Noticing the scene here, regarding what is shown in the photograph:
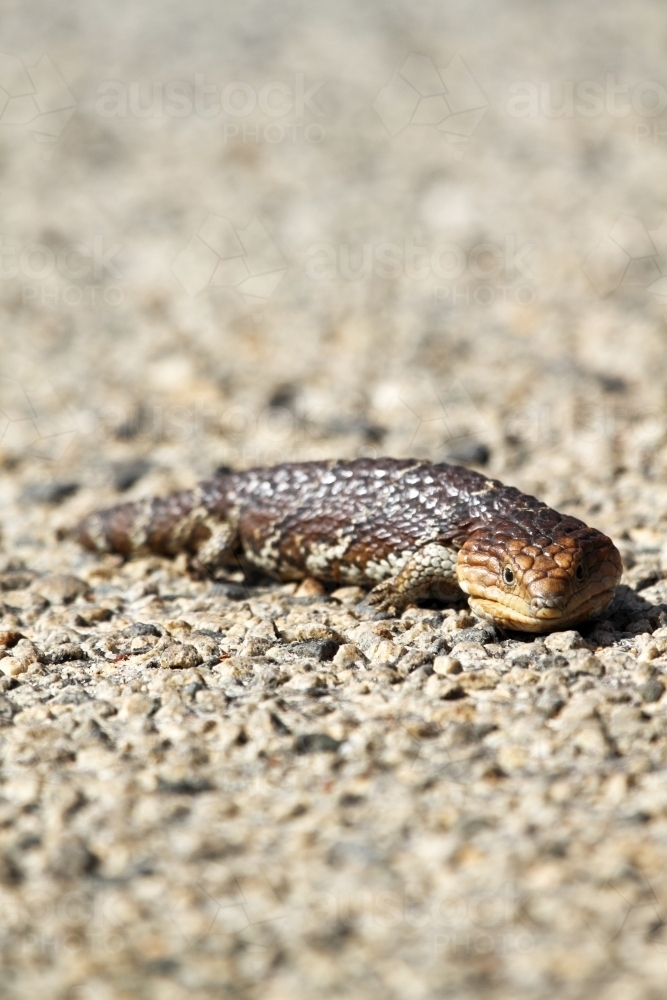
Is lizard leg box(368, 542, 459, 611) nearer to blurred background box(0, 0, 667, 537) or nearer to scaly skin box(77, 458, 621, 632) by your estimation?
→ scaly skin box(77, 458, 621, 632)

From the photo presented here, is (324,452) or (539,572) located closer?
(539,572)

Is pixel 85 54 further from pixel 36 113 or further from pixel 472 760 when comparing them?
pixel 472 760

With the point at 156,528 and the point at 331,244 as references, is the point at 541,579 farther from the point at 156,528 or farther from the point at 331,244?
the point at 331,244

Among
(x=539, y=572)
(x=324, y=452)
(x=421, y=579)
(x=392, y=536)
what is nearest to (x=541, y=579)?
(x=539, y=572)

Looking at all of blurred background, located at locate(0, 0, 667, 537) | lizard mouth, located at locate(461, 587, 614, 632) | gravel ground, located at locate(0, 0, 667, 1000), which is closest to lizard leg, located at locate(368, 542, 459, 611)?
gravel ground, located at locate(0, 0, 667, 1000)

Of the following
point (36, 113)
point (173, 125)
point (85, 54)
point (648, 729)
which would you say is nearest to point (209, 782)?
point (648, 729)

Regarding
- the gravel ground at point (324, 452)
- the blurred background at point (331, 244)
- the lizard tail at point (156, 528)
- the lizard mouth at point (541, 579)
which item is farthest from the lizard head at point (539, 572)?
the lizard tail at point (156, 528)

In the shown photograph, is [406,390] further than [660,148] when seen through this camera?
No
